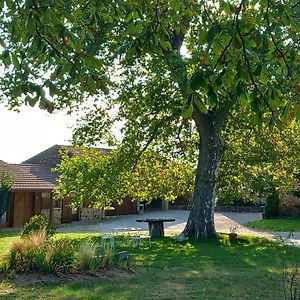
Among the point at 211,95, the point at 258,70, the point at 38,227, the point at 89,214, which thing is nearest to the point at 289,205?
the point at 89,214

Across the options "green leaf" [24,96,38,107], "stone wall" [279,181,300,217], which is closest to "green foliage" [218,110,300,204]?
"stone wall" [279,181,300,217]

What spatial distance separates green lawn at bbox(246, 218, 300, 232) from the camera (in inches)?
960

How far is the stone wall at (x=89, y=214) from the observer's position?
32.6 m

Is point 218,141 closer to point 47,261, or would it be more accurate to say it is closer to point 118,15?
point 47,261

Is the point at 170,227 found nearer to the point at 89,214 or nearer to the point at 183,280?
the point at 89,214

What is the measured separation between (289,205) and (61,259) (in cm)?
2368

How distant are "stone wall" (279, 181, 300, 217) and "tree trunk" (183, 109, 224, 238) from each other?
47.6 ft

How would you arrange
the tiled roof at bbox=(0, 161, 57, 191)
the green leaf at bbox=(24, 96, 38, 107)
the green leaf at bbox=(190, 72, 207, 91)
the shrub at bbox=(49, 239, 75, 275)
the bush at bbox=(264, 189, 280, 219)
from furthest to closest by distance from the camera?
the bush at bbox=(264, 189, 280, 219), the tiled roof at bbox=(0, 161, 57, 191), the shrub at bbox=(49, 239, 75, 275), the green leaf at bbox=(24, 96, 38, 107), the green leaf at bbox=(190, 72, 207, 91)

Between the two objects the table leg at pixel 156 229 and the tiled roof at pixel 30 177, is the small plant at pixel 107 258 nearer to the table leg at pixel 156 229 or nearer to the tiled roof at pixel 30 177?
the table leg at pixel 156 229

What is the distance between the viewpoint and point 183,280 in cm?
921

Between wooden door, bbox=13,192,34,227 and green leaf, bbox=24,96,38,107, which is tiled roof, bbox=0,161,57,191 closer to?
wooden door, bbox=13,192,34,227

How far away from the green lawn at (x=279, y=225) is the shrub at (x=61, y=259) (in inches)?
639

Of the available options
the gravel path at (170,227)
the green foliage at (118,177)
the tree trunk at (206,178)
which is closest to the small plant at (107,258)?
the green foliage at (118,177)

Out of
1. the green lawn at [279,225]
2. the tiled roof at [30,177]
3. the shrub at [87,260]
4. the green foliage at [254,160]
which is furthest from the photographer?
the tiled roof at [30,177]
